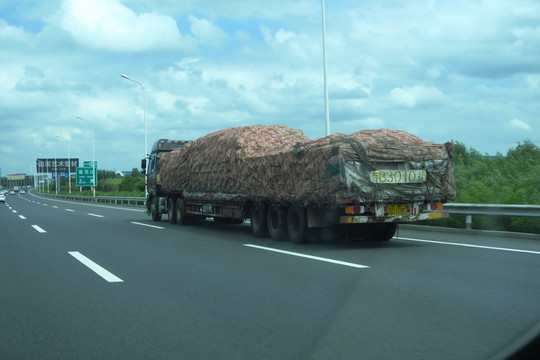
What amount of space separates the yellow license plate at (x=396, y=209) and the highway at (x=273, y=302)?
0.70 m

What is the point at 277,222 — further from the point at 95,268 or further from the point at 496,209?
the point at 95,268

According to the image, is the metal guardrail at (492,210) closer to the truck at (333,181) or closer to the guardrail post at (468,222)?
the guardrail post at (468,222)

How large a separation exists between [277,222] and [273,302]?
6.88 m

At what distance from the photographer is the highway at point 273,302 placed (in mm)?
4602

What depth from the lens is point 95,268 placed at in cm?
907

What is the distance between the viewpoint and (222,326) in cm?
526

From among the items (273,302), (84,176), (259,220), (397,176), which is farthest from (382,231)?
(84,176)

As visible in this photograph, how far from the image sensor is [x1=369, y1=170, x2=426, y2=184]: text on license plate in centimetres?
1095

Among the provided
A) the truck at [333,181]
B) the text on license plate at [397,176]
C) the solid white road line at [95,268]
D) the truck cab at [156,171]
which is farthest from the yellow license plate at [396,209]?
the truck cab at [156,171]

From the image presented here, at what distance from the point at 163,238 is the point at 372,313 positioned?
9349 mm

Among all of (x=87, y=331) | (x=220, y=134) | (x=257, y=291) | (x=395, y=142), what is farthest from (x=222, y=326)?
(x=220, y=134)

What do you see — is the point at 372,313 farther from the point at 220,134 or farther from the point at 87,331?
the point at 220,134

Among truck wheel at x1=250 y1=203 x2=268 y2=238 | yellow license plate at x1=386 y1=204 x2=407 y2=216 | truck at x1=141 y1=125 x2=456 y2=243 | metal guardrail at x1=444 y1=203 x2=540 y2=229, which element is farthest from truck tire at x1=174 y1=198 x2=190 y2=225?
yellow license plate at x1=386 y1=204 x2=407 y2=216

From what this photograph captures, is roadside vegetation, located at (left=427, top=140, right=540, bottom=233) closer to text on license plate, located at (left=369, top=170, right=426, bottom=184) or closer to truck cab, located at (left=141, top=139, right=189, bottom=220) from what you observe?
text on license plate, located at (left=369, top=170, right=426, bottom=184)
